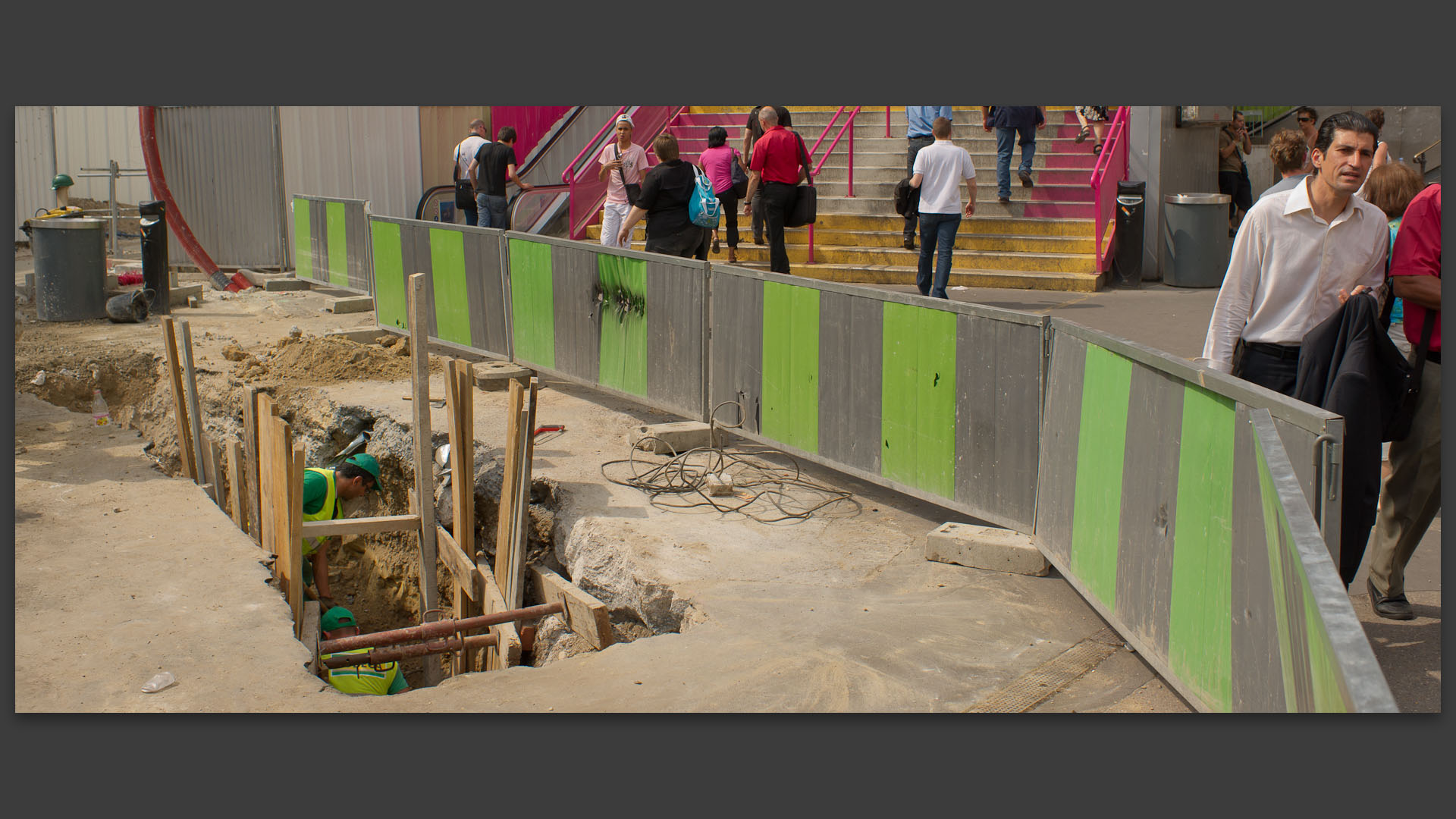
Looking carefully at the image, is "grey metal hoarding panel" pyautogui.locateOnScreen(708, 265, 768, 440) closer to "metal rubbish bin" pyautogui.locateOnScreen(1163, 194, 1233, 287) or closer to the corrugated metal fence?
the corrugated metal fence

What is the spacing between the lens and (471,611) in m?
7.85

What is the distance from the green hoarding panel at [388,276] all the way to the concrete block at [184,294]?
3.81 metres

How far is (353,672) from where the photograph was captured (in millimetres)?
6895

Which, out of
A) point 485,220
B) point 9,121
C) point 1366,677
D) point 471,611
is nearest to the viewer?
point 1366,677

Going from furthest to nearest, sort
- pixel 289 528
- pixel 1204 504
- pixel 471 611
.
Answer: pixel 471 611, pixel 289 528, pixel 1204 504

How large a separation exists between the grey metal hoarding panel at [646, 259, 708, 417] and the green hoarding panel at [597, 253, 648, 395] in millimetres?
98

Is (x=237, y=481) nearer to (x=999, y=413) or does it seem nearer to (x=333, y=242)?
(x=999, y=413)

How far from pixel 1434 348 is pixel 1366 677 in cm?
284

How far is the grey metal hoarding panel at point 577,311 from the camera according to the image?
998cm

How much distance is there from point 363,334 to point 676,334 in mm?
5052

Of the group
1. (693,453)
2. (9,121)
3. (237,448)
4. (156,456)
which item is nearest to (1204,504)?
(693,453)

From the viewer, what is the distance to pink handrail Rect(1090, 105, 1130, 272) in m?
14.0

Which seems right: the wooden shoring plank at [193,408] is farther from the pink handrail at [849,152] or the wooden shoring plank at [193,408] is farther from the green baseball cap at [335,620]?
the pink handrail at [849,152]

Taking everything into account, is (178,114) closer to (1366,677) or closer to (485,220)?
(485,220)
